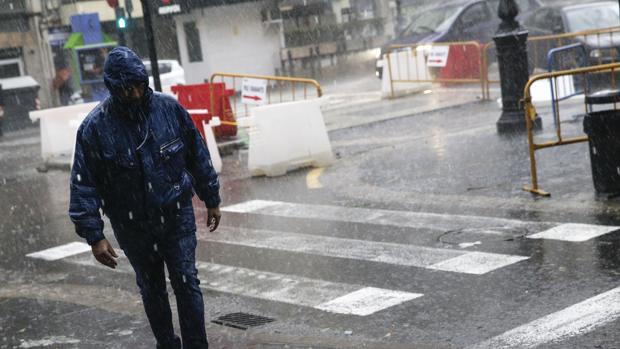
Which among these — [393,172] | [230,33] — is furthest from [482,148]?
[230,33]

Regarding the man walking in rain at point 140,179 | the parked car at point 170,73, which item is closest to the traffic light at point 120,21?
the parked car at point 170,73

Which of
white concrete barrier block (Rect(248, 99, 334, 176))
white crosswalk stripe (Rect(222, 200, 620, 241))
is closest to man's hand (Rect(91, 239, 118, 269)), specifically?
white crosswalk stripe (Rect(222, 200, 620, 241))

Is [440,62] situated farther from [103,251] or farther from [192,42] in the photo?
[103,251]

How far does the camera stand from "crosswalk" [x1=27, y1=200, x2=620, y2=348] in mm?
6844

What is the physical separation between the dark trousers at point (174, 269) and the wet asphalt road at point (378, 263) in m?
0.82

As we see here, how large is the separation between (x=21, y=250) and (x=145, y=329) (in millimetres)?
4029

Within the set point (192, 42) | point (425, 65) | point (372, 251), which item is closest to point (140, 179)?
point (372, 251)

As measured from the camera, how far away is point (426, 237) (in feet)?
31.6

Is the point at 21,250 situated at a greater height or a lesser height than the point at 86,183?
lesser

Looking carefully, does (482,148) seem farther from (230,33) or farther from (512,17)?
(230,33)

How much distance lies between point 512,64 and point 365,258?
7.35m

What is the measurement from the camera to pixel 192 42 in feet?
121

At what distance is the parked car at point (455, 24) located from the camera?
27.6 meters

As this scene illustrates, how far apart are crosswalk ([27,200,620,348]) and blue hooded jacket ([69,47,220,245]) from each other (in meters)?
2.02
